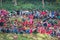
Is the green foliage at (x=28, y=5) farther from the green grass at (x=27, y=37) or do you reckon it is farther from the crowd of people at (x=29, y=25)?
the green grass at (x=27, y=37)

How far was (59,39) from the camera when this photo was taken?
39.7 ft

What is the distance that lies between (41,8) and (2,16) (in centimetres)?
425

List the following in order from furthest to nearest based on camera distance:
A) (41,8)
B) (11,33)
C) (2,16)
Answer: (41,8) < (2,16) < (11,33)

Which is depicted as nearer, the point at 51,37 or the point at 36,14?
the point at 51,37

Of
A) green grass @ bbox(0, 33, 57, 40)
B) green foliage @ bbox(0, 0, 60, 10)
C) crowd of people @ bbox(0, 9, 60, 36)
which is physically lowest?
green grass @ bbox(0, 33, 57, 40)

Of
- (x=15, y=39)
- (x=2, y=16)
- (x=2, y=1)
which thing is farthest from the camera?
(x=2, y=1)

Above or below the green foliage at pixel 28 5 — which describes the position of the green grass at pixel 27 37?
below

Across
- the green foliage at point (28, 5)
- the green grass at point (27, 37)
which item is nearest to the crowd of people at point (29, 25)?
the green grass at point (27, 37)

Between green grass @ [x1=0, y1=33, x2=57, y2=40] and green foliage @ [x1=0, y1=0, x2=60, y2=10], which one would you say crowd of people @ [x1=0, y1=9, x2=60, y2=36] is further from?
green foliage @ [x1=0, y1=0, x2=60, y2=10]

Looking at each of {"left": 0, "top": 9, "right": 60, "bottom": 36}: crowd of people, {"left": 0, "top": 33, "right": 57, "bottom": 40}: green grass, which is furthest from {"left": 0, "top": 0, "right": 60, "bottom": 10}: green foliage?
{"left": 0, "top": 33, "right": 57, "bottom": 40}: green grass

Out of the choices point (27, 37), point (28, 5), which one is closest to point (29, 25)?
point (27, 37)

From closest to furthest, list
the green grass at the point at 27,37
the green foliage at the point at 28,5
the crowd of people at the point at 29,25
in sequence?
the green grass at the point at 27,37 < the crowd of people at the point at 29,25 < the green foliage at the point at 28,5

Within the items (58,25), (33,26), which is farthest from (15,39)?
(58,25)

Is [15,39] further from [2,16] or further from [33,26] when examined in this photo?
[2,16]
